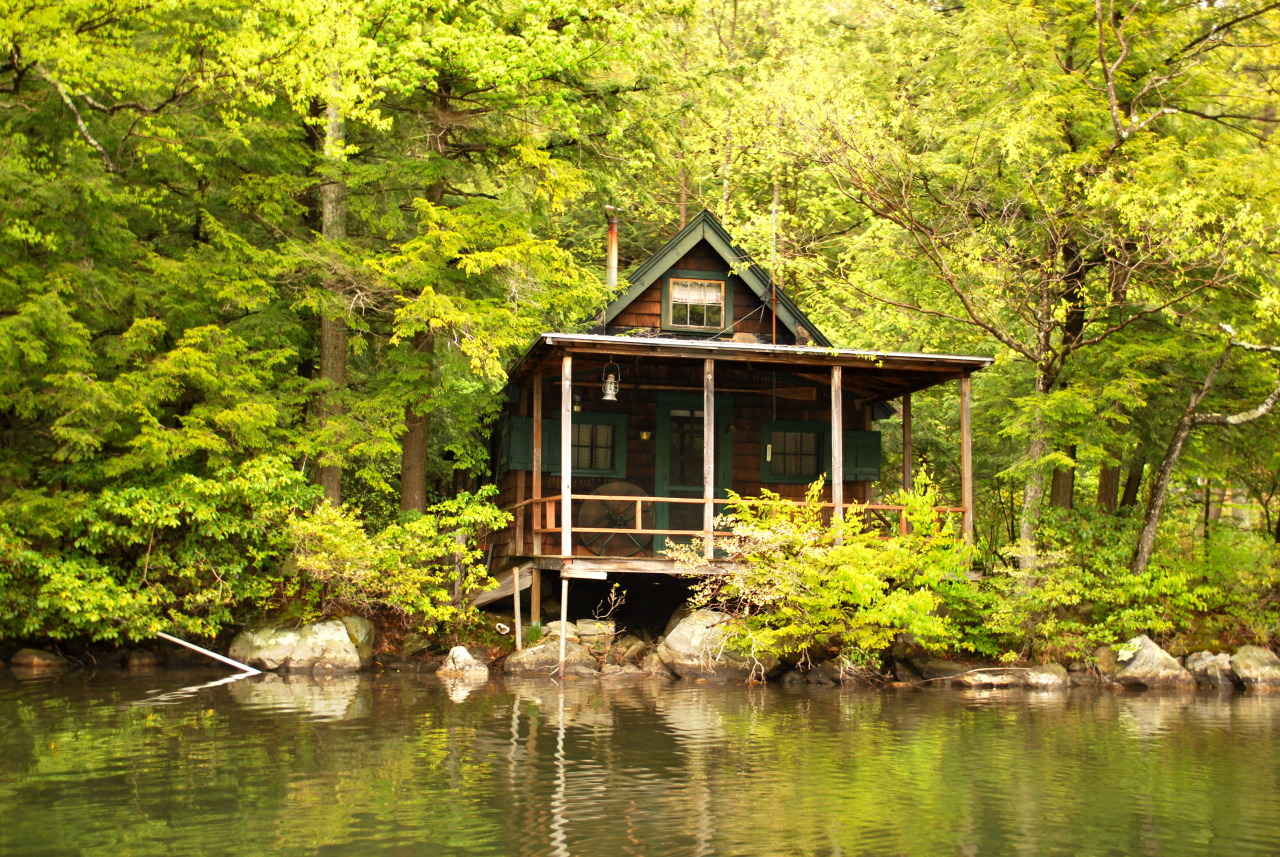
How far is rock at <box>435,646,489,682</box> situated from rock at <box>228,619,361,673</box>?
1.41m

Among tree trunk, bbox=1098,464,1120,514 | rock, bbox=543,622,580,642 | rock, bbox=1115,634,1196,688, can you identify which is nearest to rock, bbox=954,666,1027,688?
rock, bbox=1115,634,1196,688

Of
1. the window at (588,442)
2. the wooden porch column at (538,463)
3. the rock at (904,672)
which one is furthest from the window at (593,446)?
the rock at (904,672)

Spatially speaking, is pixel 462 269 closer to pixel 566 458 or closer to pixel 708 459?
pixel 566 458

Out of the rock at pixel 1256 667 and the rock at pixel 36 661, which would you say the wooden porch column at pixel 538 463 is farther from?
the rock at pixel 1256 667

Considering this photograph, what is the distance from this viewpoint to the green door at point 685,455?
2083 centimetres

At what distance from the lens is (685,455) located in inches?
829

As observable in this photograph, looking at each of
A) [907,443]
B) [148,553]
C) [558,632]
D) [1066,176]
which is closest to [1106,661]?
[907,443]

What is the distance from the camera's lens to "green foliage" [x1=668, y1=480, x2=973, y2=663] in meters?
16.3

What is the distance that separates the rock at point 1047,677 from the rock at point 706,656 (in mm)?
3904

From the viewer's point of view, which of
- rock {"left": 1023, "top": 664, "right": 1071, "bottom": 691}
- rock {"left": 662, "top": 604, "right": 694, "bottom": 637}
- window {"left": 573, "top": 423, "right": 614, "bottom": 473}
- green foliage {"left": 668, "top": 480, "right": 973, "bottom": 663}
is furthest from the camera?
window {"left": 573, "top": 423, "right": 614, "bottom": 473}

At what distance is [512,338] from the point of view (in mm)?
18094

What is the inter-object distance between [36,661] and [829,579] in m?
12.3

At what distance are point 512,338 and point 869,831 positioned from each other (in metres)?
11.7

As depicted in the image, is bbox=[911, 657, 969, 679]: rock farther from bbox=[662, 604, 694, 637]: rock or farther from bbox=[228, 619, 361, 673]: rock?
bbox=[228, 619, 361, 673]: rock
